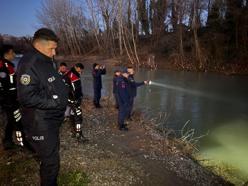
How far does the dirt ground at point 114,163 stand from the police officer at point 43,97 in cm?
154

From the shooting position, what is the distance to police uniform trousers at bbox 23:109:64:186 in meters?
3.93

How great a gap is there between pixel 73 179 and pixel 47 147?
5.61 feet

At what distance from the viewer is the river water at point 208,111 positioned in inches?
397

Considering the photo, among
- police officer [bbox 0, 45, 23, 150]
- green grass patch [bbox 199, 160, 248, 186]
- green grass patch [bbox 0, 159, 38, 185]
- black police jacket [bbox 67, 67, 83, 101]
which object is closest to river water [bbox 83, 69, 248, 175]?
green grass patch [bbox 199, 160, 248, 186]

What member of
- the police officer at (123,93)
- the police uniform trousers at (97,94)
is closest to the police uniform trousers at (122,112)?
the police officer at (123,93)

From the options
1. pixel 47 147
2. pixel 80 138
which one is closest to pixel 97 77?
pixel 80 138

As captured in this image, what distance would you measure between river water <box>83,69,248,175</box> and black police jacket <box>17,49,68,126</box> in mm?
5893

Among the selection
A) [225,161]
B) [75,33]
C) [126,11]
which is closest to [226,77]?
[225,161]

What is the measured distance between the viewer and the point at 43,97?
388 centimetres

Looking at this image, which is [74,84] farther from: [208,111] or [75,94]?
[208,111]

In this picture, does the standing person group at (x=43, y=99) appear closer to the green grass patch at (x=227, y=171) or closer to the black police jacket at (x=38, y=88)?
the black police jacket at (x=38, y=88)

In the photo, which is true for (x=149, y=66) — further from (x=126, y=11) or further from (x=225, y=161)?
(x=225, y=161)

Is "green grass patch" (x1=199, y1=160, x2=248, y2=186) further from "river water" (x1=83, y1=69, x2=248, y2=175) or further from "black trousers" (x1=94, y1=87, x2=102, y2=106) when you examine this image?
"black trousers" (x1=94, y1=87, x2=102, y2=106)

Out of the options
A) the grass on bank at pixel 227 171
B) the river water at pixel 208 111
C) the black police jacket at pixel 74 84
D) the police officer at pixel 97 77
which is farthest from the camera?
the police officer at pixel 97 77
